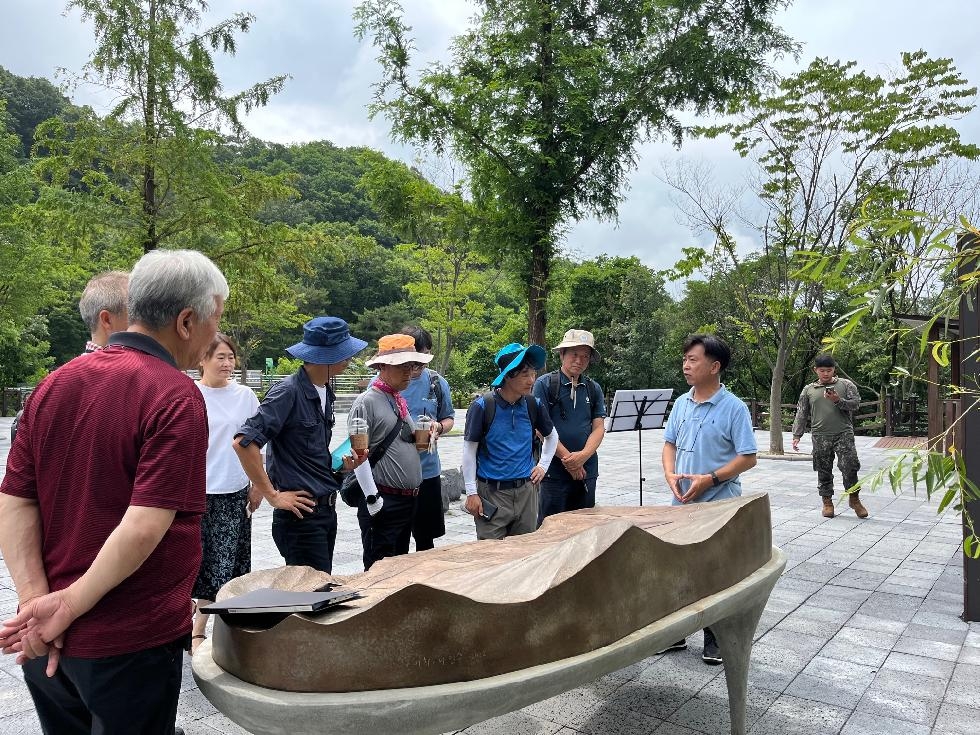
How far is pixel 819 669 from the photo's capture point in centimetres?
356

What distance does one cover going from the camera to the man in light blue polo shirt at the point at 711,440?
3531 mm

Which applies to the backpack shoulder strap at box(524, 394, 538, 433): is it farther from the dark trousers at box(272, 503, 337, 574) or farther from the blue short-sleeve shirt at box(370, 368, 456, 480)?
the dark trousers at box(272, 503, 337, 574)

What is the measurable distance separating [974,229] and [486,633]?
132 centimetres

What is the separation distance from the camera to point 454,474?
8.24 m

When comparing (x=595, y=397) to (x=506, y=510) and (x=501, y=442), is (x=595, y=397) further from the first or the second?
(x=506, y=510)

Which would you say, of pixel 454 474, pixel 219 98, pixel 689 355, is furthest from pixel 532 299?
pixel 689 355

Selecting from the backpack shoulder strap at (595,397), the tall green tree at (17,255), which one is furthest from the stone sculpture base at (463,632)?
the tall green tree at (17,255)

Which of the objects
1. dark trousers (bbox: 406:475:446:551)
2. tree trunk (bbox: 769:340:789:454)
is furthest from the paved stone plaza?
tree trunk (bbox: 769:340:789:454)

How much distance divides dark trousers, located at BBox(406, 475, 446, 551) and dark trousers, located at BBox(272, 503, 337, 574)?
85 cm

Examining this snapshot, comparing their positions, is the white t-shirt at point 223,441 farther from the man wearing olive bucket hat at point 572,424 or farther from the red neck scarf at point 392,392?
the man wearing olive bucket hat at point 572,424

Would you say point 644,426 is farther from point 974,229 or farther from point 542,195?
point 974,229

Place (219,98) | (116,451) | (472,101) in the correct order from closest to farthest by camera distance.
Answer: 1. (116,451)
2. (219,98)
3. (472,101)

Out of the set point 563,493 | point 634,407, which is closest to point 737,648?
point 563,493

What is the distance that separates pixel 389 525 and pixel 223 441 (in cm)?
93
